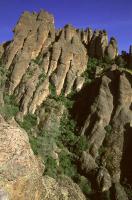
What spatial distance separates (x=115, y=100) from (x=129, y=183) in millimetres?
21545

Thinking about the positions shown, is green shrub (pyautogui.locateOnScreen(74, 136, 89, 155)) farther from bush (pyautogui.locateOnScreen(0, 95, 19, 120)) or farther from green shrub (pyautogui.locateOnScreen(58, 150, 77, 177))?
bush (pyautogui.locateOnScreen(0, 95, 19, 120))

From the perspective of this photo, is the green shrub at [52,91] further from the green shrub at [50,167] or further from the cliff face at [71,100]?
the green shrub at [50,167]

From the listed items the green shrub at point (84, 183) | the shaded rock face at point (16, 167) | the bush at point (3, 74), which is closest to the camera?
the shaded rock face at point (16, 167)

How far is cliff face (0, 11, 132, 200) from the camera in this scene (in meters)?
70.9

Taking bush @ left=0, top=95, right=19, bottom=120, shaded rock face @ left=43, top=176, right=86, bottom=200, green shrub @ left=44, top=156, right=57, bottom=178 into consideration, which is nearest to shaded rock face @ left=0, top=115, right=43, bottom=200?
shaded rock face @ left=43, top=176, right=86, bottom=200

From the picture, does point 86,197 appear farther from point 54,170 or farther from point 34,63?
point 34,63

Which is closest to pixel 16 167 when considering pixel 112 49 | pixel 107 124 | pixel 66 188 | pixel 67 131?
pixel 66 188

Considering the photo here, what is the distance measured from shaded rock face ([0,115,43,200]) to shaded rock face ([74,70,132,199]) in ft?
122

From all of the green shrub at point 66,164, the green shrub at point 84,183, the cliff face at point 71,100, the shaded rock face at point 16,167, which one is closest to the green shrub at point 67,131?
the cliff face at point 71,100

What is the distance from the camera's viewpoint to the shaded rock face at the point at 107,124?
72000mm

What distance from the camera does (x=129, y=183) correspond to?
6900 centimetres

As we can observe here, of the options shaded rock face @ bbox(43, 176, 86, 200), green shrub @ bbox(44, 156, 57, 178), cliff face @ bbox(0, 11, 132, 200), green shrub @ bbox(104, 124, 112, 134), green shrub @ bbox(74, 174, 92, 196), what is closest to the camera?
shaded rock face @ bbox(43, 176, 86, 200)

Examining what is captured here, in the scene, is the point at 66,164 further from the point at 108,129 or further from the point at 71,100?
the point at 71,100

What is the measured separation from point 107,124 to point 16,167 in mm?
50707
